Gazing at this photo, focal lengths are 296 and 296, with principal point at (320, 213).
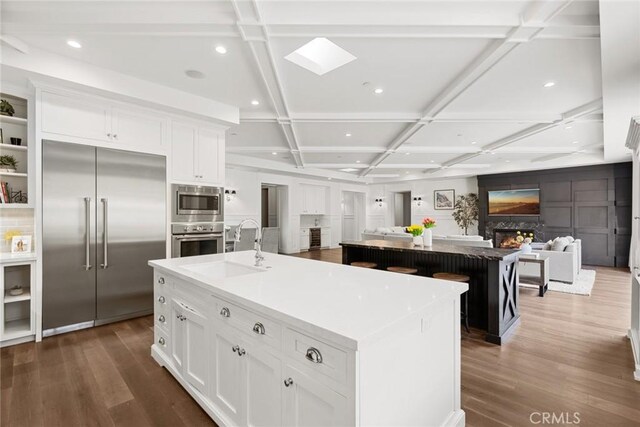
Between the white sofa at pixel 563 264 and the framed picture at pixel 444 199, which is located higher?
the framed picture at pixel 444 199

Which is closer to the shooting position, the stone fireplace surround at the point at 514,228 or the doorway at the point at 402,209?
the stone fireplace surround at the point at 514,228

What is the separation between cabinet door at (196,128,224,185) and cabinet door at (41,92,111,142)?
1.08 m

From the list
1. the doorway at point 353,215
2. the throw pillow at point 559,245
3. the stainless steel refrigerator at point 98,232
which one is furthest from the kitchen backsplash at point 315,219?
the stainless steel refrigerator at point 98,232

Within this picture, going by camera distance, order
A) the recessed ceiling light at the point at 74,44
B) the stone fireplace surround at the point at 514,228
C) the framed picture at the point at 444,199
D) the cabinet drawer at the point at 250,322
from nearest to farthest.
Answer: the cabinet drawer at the point at 250,322, the recessed ceiling light at the point at 74,44, the stone fireplace surround at the point at 514,228, the framed picture at the point at 444,199

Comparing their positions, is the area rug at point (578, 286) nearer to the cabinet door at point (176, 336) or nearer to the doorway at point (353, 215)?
the cabinet door at point (176, 336)

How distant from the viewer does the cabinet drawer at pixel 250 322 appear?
134 centimetres

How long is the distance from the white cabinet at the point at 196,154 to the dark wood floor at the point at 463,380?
1965mm

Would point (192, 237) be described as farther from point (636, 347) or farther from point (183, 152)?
point (636, 347)

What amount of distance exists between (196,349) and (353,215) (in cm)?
1110

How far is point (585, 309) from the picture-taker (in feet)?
13.0

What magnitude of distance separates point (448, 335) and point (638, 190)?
7.56ft

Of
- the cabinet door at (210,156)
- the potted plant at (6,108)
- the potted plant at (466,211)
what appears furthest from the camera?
the potted plant at (466,211)

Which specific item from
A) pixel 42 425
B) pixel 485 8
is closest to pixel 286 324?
pixel 42 425

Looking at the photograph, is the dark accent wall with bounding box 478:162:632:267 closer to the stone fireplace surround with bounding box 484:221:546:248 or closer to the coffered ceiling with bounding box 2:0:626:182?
the stone fireplace surround with bounding box 484:221:546:248
